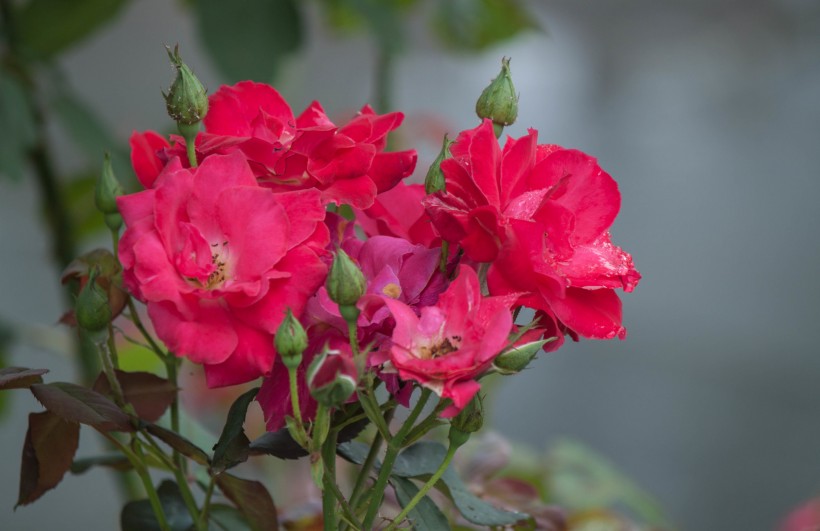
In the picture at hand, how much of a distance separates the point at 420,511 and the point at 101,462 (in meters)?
0.14

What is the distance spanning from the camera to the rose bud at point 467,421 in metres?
0.24

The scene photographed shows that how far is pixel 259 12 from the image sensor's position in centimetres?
58

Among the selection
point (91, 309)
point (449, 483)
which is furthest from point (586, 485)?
point (91, 309)

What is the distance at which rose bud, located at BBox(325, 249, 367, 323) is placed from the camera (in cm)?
22

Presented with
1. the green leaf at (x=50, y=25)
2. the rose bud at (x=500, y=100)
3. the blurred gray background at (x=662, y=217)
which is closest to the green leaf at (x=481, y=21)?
the blurred gray background at (x=662, y=217)

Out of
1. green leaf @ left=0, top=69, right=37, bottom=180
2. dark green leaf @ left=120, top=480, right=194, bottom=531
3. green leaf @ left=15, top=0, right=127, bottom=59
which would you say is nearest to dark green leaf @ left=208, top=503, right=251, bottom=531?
dark green leaf @ left=120, top=480, right=194, bottom=531

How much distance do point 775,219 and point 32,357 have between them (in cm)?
166

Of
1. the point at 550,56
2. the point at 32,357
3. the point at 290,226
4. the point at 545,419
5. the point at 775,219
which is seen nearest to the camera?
the point at 290,226

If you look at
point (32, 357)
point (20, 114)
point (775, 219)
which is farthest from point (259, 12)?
point (775, 219)

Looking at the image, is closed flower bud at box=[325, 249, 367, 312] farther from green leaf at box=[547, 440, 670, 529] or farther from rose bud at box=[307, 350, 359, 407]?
green leaf at box=[547, 440, 670, 529]

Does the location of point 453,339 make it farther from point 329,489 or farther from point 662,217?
point 662,217

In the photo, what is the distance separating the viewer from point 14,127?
1.73ft

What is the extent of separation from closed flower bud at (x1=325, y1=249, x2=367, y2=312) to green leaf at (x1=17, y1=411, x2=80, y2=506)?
116mm

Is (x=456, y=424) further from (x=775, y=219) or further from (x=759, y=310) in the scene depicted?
(x=775, y=219)
